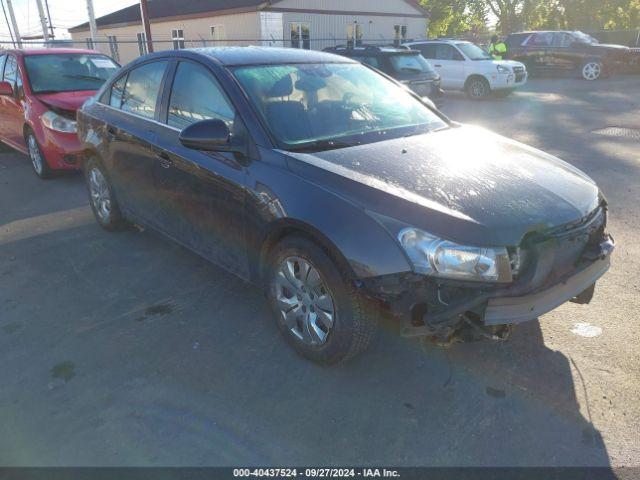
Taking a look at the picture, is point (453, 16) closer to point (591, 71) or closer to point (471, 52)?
point (591, 71)

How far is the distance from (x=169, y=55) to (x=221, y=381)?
253 cm

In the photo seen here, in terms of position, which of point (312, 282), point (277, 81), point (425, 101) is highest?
point (277, 81)

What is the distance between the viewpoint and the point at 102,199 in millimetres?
4977

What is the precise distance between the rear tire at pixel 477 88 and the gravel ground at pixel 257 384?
11189mm

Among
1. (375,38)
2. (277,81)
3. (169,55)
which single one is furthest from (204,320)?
(375,38)

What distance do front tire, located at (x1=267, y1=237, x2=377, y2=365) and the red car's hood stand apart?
190 inches

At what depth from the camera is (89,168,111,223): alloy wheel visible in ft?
15.9

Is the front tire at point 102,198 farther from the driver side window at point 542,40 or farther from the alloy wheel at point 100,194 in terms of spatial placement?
the driver side window at point 542,40

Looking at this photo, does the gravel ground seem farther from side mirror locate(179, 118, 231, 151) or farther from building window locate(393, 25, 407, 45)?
building window locate(393, 25, 407, 45)

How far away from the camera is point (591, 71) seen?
18.2 meters

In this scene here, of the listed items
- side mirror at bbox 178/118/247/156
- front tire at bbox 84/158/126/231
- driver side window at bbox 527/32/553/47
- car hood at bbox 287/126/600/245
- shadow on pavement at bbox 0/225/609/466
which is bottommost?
shadow on pavement at bbox 0/225/609/466

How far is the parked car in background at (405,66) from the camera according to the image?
37.3 ft

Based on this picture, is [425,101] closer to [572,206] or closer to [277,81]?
[277,81]

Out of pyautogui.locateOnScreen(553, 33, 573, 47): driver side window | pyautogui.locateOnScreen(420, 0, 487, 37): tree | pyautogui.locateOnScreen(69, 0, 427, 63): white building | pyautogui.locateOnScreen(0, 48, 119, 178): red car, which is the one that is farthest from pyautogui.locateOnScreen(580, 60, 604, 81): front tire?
pyautogui.locateOnScreen(420, 0, 487, 37): tree
